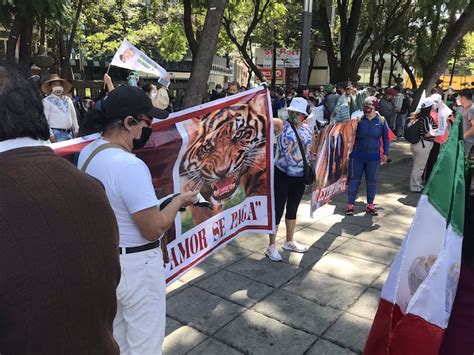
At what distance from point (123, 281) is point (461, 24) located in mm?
12304

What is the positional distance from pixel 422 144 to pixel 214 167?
526 cm

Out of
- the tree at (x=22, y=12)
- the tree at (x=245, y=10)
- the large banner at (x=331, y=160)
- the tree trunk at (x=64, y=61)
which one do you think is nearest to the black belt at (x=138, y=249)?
the large banner at (x=331, y=160)

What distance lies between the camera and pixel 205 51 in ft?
21.7

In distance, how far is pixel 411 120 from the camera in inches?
311

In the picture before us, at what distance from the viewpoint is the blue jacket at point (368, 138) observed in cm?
611

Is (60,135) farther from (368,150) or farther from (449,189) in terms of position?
(449,189)

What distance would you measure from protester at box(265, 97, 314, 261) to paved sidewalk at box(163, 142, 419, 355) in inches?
15.7

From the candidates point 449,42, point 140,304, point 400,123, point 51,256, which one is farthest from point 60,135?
point 400,123

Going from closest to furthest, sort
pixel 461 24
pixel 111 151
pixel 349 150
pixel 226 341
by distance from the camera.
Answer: pixel 111 151
pixel 226 341
pixel 349 150
pixel 461 24

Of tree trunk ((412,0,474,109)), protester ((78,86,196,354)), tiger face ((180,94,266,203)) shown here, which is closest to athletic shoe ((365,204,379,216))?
tiger face ((180,94,266,203))

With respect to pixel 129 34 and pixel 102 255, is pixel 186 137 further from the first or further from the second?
pixel 129 34

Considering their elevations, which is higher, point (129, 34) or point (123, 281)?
point (129, 34)

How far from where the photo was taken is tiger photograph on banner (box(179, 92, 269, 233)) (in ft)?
11.1

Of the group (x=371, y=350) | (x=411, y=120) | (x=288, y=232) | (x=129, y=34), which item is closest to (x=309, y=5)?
(x=411, y=120)
